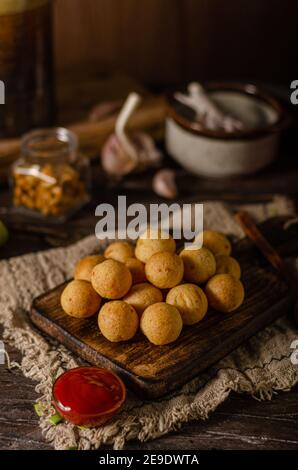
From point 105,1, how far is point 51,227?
80 cm

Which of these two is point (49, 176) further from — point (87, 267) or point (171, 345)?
point (171, 345)

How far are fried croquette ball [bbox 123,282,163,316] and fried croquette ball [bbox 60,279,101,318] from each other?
0.17ft

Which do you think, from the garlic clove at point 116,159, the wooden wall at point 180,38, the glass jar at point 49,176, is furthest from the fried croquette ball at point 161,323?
the wooden wall at point 180,38

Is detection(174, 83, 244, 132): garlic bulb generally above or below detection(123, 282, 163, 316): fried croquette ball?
above

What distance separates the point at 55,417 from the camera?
1.06 metres

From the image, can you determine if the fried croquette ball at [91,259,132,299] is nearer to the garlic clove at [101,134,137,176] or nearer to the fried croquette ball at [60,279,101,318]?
the fried croquette ball at [60,279,101,318]

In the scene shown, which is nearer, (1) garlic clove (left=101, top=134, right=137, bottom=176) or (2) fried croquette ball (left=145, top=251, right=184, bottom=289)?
(2) fried croquette ball (left=145, top=251, right=184, bottom=289)

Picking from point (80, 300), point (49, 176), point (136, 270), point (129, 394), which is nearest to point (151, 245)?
point (136, 270)

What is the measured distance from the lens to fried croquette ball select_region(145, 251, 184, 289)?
3.78ft

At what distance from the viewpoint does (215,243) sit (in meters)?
1.27

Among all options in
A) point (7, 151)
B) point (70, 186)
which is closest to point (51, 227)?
point (70, 186)

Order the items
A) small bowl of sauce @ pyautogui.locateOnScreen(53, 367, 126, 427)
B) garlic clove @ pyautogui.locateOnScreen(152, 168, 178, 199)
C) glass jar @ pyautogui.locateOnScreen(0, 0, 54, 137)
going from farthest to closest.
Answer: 1. garlic clove @ pyautogui.locateOnScreen(152, 168, 178, 199)
2. glass jar @ pyautogui.locateOnScreen(0, 0, 54, 137)
3. small bowl of sauce @ pyautogui.locateOnScreen(53, 367, 126, 427)

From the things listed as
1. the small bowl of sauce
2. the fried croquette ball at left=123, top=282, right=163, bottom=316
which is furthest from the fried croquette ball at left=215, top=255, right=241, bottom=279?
the small bowl of sauce
